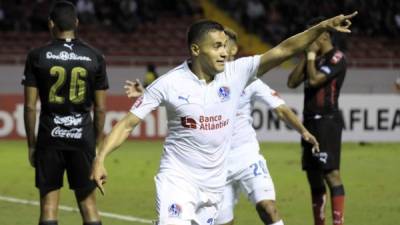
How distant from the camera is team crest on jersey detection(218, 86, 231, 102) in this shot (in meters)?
7.61

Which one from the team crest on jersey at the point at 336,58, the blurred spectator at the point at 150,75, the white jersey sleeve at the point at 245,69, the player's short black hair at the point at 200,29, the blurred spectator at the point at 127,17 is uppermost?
the blurred spectator at the point at 127,17

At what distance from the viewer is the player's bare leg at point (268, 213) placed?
30.2 ft

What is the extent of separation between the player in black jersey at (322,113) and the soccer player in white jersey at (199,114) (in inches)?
139

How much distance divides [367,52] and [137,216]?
22.6 meters

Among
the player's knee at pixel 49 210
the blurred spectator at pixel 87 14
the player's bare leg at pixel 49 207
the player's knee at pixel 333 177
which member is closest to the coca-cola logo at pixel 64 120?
the player's bare leg at pixel 49 207

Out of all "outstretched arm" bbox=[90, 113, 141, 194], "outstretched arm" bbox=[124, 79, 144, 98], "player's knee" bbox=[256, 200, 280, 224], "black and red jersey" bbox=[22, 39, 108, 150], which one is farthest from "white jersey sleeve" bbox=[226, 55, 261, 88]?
"player's knee" bbox=[256, 200, 280, 224]

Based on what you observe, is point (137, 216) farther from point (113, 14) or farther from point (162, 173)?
point (113, 14)

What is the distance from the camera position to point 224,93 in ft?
25.0

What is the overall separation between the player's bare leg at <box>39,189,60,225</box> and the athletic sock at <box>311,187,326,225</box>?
331 centimetres

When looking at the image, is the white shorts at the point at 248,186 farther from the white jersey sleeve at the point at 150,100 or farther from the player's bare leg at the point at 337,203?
the white jersey sleeve at the point at 150,100

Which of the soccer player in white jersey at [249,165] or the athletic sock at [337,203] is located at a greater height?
the soccer player in white jersey at [249,165]

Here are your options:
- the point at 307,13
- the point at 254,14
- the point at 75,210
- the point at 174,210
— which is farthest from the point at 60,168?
the point at 307,13

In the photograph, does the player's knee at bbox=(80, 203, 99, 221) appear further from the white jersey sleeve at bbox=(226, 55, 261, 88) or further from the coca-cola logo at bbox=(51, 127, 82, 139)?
the white jersey sleeve at bbox=(226, 55, 261, 88)

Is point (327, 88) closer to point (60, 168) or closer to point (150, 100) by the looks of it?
point (60, 168)
